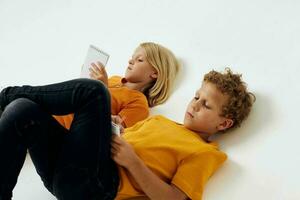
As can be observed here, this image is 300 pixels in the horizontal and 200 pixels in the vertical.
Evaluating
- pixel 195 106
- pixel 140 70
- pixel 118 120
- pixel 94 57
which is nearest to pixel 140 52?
pixel 140 70

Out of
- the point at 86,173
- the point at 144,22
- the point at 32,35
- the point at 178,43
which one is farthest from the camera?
the point at 32,35

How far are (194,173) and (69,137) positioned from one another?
31cm

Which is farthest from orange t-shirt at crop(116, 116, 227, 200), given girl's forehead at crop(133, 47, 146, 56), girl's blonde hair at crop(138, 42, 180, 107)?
girl's forehead at crop(133, 47, 146, 56)

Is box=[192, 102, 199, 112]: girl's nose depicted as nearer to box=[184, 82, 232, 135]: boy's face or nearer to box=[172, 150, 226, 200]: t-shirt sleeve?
box=[184, 82, 232, 135]: boy's face

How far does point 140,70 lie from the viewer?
1.51 m

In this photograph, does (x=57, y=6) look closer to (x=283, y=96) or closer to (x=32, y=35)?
(x=32, y=35)

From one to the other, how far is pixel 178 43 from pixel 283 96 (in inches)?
21.3

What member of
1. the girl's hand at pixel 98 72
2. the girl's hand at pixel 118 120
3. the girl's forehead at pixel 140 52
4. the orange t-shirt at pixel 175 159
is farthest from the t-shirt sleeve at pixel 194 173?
the girl's forehead at pixel 140 52

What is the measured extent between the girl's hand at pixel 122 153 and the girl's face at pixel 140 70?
1.62 ft

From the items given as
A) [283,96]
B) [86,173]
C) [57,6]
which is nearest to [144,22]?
[57,6]

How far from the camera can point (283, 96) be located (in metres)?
1.18

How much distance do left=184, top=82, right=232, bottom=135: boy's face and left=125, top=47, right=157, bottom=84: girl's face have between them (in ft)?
1.21

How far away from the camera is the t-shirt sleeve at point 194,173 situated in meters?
1.02

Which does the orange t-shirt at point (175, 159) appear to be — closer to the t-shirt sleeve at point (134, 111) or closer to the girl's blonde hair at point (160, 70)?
the t-shirt sleeve at point (134, 111)
